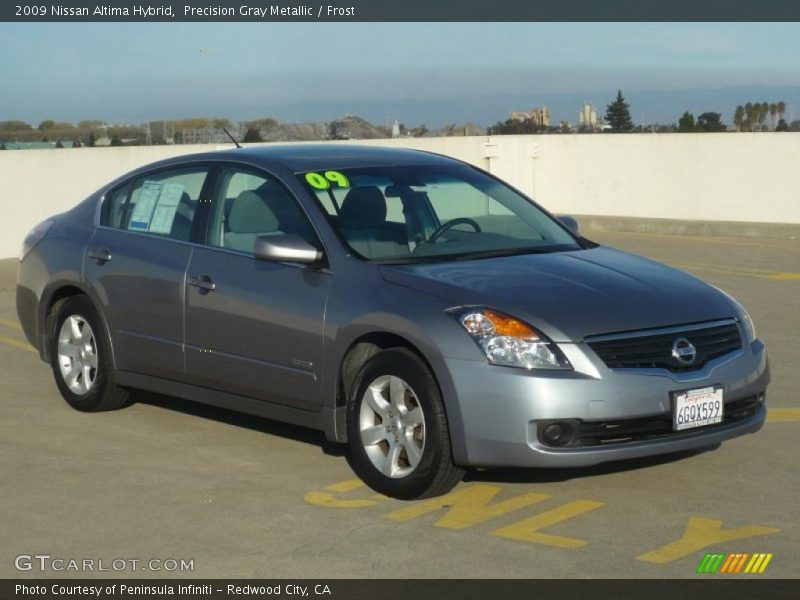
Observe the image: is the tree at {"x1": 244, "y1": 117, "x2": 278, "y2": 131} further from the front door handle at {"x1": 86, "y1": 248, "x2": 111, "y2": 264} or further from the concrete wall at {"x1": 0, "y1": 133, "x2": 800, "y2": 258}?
the front door handle at {"x1": 86, "y1": 248, "x2": 111, "y2": 264}

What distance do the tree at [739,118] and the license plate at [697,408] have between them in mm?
25087

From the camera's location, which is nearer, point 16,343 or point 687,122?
point 16,343

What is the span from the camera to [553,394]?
621 cm

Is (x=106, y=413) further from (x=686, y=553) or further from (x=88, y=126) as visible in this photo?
(x=88, y=126)

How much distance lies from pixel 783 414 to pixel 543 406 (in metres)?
2.66

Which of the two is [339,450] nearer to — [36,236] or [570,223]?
[570,223]

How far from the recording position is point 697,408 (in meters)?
6.51

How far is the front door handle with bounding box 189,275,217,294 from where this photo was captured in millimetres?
7609

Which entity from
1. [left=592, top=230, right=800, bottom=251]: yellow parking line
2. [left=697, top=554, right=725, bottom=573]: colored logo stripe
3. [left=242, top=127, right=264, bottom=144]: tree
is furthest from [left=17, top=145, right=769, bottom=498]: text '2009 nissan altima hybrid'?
[left=242, top=127, right=264, bottom=144]: tree

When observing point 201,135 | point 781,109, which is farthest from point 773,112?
point 201,135

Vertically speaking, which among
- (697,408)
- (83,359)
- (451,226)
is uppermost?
(451,226)

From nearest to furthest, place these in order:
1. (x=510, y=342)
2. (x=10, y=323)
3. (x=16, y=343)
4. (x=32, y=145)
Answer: (x=510, y=342) → (x=16, y=343) → (x=10, y=323) → (x=32, y=145)
